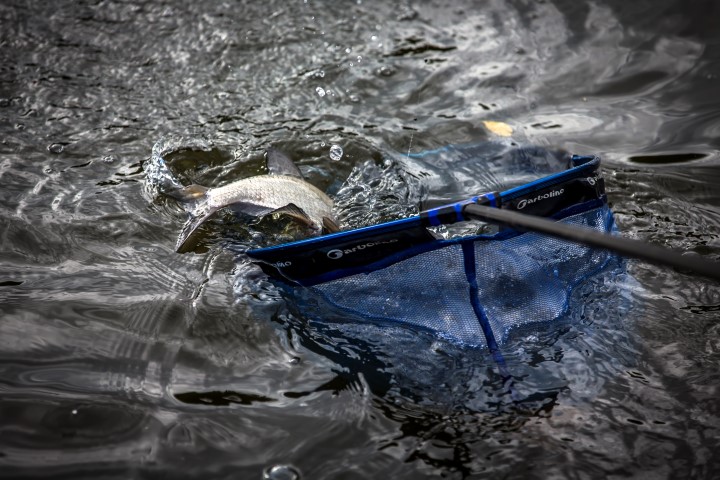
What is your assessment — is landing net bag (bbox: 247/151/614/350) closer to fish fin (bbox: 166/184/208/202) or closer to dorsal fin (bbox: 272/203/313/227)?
dorsal fin (bbox: 272/203/313/227)

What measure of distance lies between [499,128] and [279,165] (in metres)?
1.79

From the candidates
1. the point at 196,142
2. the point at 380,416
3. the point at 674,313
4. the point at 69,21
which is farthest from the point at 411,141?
the point at 69,21

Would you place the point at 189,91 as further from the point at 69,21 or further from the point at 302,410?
the point at 302,410

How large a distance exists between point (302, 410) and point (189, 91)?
3.07 metres

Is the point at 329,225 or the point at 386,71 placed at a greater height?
the point at 386,71

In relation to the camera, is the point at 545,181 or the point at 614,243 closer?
the point at 614,243

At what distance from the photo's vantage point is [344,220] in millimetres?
3553

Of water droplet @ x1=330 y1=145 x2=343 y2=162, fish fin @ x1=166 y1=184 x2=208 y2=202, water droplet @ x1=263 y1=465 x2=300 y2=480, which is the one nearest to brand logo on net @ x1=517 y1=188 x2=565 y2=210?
water droplet @ x1=263 y1=465 x2=300 y2=480

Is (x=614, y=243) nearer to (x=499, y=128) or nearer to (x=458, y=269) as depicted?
(x=458, y=269)

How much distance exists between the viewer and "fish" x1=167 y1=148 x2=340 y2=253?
3039 mm

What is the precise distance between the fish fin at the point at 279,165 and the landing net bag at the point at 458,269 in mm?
928

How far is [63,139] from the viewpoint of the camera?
14.0ft

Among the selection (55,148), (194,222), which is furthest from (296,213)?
(55,148)

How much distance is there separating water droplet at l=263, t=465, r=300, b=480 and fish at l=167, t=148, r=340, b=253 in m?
1.11
